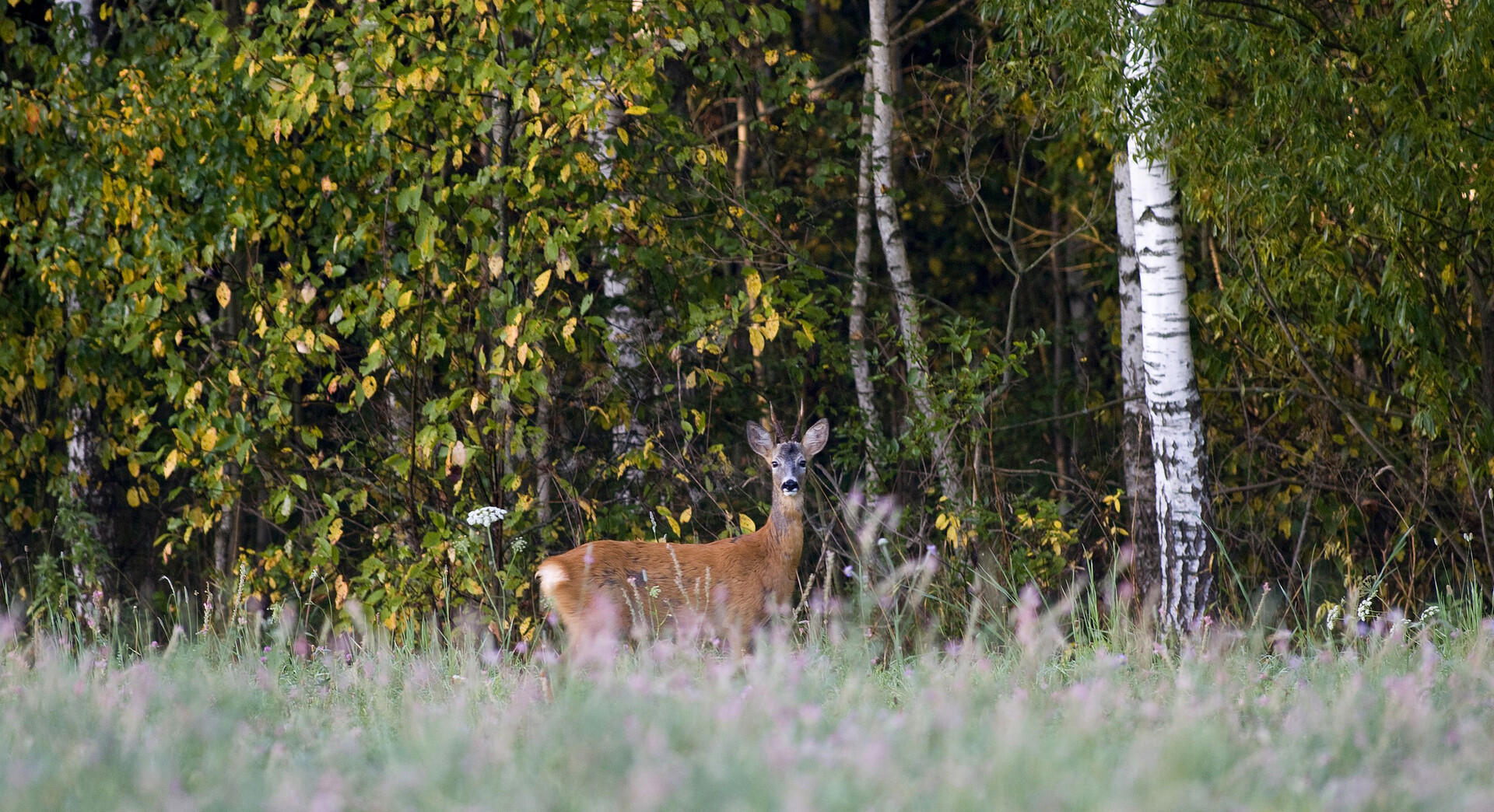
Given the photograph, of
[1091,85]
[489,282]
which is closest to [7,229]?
[489,282]

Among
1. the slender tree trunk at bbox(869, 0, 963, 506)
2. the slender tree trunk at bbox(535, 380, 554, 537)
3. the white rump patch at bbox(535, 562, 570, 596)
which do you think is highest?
the slender tree trunk at bbox(869, 0, 963, 506)

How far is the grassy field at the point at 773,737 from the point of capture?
2408 millimetres

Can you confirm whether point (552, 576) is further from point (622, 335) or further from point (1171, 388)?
point (1171, 388)

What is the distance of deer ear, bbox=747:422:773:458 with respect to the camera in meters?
6.45

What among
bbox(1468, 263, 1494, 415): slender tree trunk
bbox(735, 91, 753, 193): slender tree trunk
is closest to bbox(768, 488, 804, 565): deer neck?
bbox(1468, 263, 1494, 415): slender tree trunk

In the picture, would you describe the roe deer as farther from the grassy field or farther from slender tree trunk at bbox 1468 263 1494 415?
slender tree trunk at bbox 1468 263 1494 415

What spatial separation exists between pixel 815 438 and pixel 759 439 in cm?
27

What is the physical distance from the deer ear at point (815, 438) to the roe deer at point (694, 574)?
0.13 metres

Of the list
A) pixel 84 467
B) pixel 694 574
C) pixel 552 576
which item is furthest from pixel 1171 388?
pixel 84 467

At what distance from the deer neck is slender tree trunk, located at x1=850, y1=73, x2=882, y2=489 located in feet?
5.89

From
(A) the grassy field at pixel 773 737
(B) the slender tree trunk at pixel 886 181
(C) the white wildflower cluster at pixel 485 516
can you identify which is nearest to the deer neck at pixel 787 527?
(C) the white wildflower cluster at pixel 485 516

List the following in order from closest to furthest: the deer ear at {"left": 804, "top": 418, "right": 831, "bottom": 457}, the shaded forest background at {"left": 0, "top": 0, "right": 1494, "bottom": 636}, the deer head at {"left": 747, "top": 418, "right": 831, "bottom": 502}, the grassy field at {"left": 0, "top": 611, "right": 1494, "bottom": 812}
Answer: the grassy field at {"left": 0, "top": 611, "right": 1494, "bottom": 812} → the shaded forest background at {"left": 0, "top": 0, "right": 1494, "bottom": 636} → the deer head at {"left": 747, "top": 418, "right": 831, "bottom": 502} → the deer ear at {"left": 804, "top": 418, "right": 831, "bottom": 457}

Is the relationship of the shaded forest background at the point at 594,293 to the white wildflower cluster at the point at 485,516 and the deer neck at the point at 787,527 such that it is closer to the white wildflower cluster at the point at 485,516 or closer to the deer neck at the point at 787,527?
the deer neck at the point at 787,527

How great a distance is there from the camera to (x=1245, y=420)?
7.55 m
